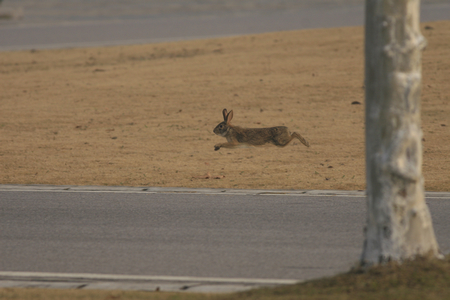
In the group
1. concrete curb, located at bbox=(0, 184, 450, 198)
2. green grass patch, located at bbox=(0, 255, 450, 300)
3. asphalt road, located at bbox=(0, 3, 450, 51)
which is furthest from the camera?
asphalt road, located at bbox=(0, 3, 450, 51)

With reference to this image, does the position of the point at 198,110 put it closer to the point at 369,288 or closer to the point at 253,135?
the point at 253,135

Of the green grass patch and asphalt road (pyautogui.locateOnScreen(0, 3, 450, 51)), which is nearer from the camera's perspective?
the green grass patch

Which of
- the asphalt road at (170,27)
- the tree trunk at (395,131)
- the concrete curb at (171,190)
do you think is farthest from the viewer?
the asphalt road at (170,27)

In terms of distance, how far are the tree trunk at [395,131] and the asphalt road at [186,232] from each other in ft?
4.29

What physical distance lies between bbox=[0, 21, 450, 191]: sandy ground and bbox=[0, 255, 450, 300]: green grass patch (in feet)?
18.3

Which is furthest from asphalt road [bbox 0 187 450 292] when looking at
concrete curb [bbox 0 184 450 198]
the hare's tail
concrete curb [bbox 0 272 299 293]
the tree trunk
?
the hare's tail

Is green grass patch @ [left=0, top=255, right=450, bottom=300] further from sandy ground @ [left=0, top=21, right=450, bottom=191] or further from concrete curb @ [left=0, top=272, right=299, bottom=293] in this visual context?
sandy ground @ [left=0, top=21, right=450, bottom=191]

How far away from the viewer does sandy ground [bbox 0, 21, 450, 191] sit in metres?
13.6

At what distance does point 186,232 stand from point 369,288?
3633 millimetres

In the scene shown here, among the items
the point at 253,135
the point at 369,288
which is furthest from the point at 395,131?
the point at 253,135

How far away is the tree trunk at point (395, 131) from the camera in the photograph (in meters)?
6.32

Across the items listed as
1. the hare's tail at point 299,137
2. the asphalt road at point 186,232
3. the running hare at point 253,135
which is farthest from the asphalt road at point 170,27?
the asphalt road at point 186,232

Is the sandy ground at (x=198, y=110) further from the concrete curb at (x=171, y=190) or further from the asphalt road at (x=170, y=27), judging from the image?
the asphalt road at (x=170, y=27)

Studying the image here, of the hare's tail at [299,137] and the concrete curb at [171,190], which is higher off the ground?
the hare's tail at [299,137]
